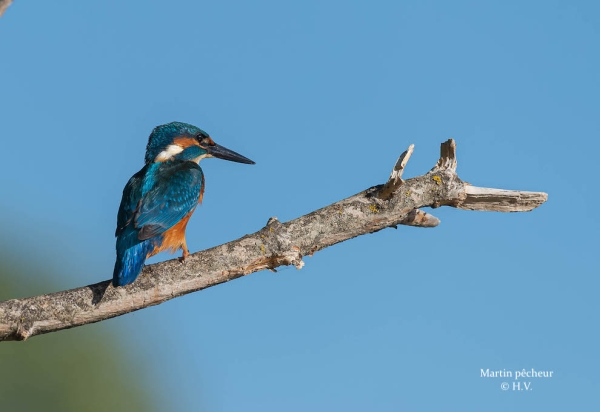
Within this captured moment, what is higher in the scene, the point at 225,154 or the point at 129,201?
the point at 225,154

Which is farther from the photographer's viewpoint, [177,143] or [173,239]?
[177,143]

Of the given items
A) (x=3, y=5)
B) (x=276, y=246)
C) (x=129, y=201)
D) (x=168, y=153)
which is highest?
(x=168, y=153)

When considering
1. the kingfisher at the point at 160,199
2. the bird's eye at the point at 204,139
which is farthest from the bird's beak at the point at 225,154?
the kingfisher at the point at 160,199

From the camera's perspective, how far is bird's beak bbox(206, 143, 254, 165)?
697 cm

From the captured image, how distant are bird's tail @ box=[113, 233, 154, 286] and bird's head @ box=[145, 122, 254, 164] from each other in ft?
4.11

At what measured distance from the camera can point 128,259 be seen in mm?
4949

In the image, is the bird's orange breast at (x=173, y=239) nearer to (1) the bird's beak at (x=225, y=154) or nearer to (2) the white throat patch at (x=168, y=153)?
(2) the white throat patch at (x=168, y=153)

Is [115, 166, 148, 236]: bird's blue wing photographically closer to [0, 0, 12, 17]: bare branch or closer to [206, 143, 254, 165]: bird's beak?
[206, 143, 254, 165]: bird's beak

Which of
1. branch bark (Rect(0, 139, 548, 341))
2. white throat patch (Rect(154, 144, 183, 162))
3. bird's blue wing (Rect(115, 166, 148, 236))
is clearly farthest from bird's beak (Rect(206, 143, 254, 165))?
branch bark (Rect(0, 139, 548, 341))

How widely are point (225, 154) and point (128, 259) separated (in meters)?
2.31

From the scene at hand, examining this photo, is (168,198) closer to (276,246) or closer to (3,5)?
(276,246)

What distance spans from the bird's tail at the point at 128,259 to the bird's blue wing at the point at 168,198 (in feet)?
0.32

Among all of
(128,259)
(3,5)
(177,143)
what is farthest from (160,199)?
(3,5)

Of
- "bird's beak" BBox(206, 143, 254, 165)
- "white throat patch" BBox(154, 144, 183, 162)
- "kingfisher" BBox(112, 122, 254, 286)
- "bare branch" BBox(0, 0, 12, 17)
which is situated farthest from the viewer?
"bird's beak" BBox(206, 143, 254, 165)
